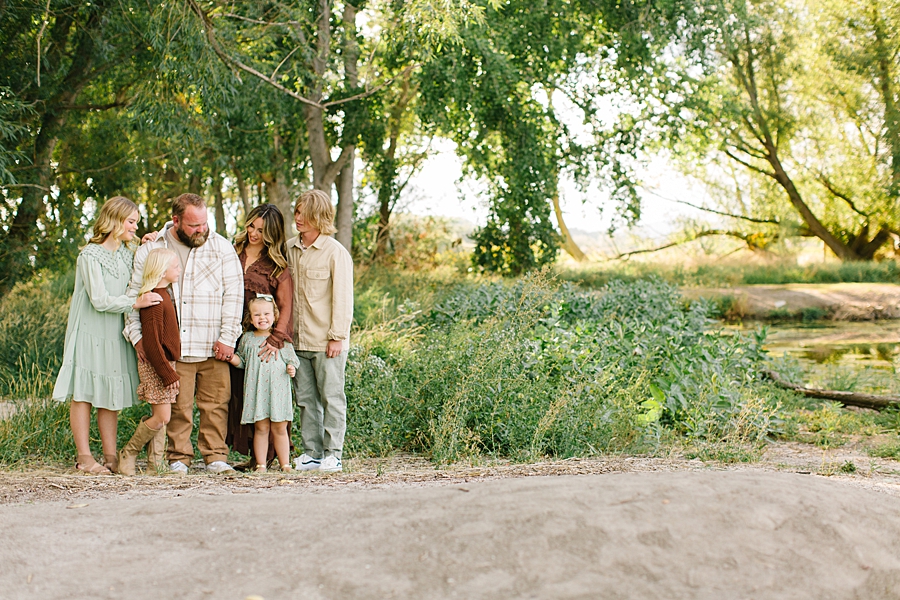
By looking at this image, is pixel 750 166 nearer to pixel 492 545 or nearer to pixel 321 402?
pixel 321 402

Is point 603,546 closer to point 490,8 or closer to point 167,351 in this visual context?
point 167,351

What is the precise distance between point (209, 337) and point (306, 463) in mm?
982

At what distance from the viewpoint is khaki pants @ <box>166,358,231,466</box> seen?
5.27m

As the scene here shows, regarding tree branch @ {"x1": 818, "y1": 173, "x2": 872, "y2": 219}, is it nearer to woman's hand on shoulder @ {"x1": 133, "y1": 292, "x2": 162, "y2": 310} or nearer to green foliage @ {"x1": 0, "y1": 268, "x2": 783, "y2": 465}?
green foliage @ {"x1": 0, "y1": 268, "x2": 783, "y2": 465}

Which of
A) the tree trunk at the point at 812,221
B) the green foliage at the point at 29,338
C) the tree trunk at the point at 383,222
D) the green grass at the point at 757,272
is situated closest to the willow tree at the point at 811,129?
the tree trunk at the point at 812,221

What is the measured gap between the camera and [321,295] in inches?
211

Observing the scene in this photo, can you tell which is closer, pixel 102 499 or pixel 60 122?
pixel 102 499

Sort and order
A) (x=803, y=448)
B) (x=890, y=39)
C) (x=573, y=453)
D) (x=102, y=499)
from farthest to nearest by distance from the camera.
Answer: (x=890, y=39), (x=803, y=448), (x=573, y=453), (x=102, y=499)

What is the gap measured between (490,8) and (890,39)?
48.9ft

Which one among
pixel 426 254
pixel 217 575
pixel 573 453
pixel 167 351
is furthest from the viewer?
pixel 426 254

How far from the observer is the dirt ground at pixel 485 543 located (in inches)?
108

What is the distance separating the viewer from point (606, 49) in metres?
15.0

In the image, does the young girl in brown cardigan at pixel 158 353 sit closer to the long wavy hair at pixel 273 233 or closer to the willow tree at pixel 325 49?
the long wavy hair at pixel 273 233

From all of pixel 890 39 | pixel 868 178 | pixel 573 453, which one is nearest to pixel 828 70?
pixel 890 39
